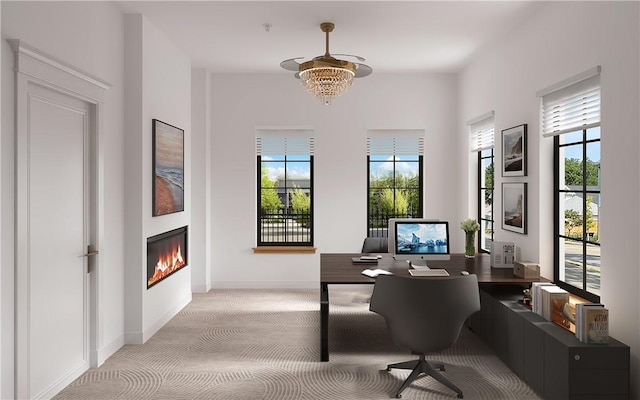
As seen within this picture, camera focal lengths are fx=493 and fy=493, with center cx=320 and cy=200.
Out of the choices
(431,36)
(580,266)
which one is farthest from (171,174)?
(580,266)

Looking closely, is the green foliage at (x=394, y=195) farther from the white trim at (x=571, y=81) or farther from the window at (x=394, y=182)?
the white trim at (x=571, y=81)

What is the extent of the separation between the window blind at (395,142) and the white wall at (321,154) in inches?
3.6

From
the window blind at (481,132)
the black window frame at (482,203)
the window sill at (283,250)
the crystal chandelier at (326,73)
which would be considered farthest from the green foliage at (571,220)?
the window sill at (283,250)

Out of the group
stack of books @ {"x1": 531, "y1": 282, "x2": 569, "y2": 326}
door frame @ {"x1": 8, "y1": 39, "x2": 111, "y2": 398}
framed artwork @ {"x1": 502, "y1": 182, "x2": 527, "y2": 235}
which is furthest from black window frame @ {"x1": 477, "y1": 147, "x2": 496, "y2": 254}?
door frame @ {"x1": 8, "y1": 39, "x2": 111, "y2": 398}

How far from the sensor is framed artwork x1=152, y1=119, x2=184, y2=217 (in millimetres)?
4617

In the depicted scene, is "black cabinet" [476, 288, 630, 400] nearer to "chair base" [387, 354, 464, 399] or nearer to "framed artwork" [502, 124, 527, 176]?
"chair base" [387, 354, 464, 399]

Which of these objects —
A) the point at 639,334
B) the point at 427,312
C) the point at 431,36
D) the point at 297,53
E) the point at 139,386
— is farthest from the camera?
the point at 297,53

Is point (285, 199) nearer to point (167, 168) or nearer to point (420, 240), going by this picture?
point (167, 168)

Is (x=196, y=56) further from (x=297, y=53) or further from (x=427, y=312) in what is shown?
(x=427, y=312)

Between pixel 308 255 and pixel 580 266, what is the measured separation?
3.68m

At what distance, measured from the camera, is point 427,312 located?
10.1 feet

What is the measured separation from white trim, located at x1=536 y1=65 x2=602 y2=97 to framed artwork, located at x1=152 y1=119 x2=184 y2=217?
341 cm

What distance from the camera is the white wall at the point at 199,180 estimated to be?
641cm

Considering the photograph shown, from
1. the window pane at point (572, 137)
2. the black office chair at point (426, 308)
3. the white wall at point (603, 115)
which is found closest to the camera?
→ the white wall at point (603, 115)
